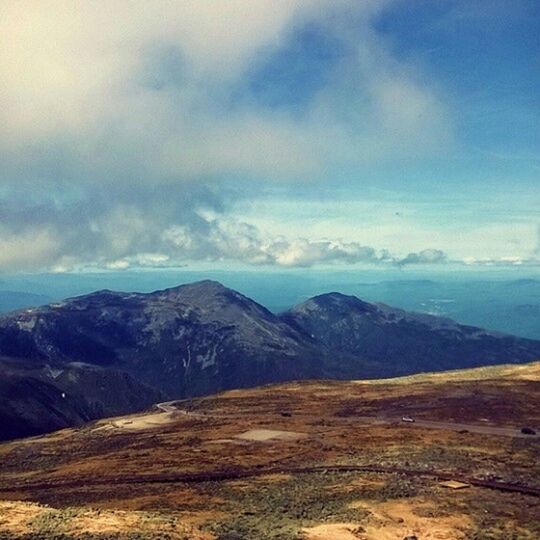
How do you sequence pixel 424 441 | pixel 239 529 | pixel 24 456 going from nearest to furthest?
pixel 239 529
pixel 424 441
pixel 24 456

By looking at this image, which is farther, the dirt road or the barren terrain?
the dirt road

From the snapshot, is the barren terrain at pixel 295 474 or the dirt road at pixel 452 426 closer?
the barren terrain at pixel 295 474

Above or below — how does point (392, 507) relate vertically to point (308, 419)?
above

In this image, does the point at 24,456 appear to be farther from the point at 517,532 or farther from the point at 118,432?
the point at 517,532

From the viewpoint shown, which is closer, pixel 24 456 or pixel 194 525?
pixel 194 525

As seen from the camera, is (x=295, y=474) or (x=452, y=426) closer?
(x=295, y=474)

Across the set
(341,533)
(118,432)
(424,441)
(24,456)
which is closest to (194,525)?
(341,533)

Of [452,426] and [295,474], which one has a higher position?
[295,474]

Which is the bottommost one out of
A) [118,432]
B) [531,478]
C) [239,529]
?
[118,432]
